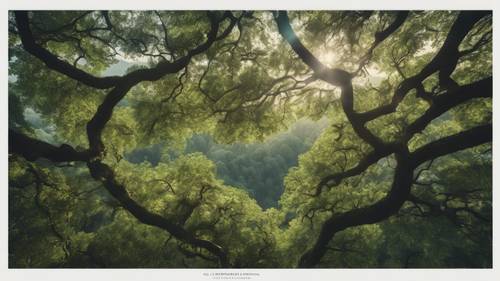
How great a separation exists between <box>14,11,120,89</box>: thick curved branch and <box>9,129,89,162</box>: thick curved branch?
160cm

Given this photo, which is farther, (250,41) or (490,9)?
(250,41)

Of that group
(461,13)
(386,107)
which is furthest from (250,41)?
(461,13)

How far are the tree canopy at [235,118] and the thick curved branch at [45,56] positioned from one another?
0.09ft

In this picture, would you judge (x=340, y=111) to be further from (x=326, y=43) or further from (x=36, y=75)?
(x=36, y=75)

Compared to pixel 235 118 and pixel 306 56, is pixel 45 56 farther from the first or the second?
pixel 306 56

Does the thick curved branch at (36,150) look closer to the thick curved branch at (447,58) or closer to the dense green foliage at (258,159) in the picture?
the thick curved branch at (447,58)

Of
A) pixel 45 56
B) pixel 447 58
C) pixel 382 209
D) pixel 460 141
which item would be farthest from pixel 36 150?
pixel 447 58

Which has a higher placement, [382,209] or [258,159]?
[258,159]

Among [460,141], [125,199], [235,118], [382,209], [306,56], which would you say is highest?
[235,118]

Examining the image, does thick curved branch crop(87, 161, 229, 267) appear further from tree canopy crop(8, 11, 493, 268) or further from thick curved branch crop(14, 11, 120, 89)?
thick curved branch crop(14, 11, 120, 89)

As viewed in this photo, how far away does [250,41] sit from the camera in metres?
9.91

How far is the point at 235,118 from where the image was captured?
11.0m

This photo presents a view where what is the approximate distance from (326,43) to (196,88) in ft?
12.1

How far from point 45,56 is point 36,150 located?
2.01 meters
